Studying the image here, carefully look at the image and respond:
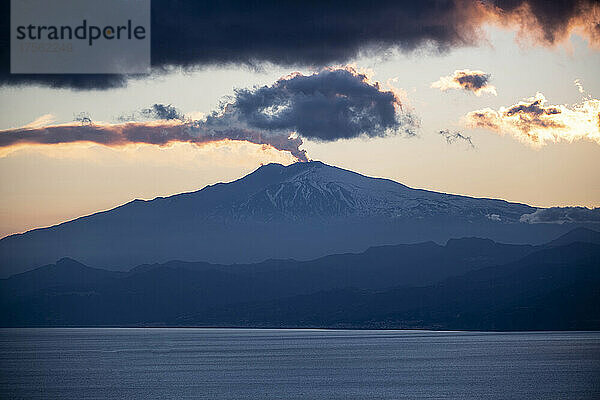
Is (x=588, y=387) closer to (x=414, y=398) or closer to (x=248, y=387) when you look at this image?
(x=414, y=398)

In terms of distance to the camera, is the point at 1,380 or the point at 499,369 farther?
the point at 499,369

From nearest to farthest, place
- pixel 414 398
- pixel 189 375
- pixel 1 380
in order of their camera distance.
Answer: pixel 414 398, pixel 1 380, pixel 189 375

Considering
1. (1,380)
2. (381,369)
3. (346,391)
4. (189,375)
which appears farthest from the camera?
(381,369)

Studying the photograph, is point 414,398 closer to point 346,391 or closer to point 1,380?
point 346,391

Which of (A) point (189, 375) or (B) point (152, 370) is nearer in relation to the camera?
(A) point (189, 375)

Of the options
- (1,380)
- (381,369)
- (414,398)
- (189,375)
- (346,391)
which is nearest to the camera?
(414,398)

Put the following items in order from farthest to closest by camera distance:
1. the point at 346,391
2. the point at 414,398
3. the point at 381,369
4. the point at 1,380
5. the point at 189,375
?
the point at 381,369 < the point at 189,375 < the point at 1,380 < the point at 346,391 < the point at 414,398

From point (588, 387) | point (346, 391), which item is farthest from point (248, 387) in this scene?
point (588, 387)

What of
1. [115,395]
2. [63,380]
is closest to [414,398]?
[115,395]
